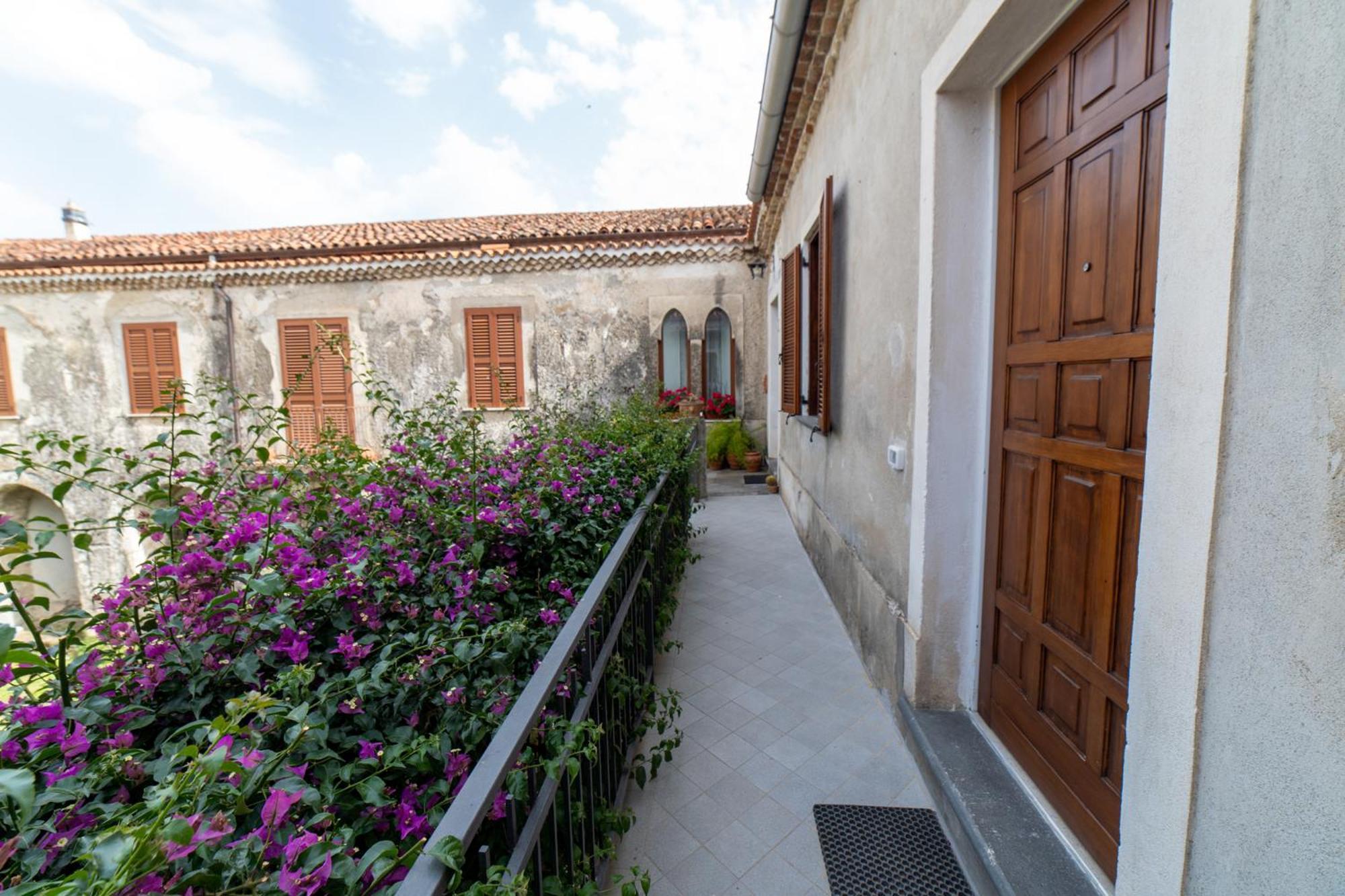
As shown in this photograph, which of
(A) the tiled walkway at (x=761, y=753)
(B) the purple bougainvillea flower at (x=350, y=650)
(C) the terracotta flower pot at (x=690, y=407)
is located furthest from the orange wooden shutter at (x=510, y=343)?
(B) the purple bougainvillea flower at (x=350, y=650)

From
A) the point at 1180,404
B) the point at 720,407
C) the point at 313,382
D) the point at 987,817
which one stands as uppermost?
the point at 313,382

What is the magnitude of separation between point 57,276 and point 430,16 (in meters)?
9.38

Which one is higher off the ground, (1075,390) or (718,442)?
(1075,390)

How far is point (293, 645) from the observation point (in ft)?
4.65

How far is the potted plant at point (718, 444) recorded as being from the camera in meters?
9.66

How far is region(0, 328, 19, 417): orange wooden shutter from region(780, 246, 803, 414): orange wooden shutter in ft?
50.5

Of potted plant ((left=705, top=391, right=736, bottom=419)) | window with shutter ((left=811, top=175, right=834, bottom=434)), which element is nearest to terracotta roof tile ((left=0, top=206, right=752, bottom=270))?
potted plant ((left=705, top=391, right=736, bottom=419))

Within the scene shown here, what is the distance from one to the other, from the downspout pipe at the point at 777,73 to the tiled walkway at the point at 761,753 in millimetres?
3829

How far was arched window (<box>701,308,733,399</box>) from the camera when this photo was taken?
10.2 metres

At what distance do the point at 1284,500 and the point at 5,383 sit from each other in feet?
59.3

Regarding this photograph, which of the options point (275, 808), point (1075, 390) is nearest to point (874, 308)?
point (1075, 390)

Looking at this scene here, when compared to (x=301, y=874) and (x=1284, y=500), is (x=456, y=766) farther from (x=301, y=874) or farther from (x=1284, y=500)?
(x=1284, y=500)

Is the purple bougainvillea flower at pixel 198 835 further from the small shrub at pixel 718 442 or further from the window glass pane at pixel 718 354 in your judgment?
the window glass pane at pixel 718 354

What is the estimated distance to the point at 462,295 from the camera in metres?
10.4
